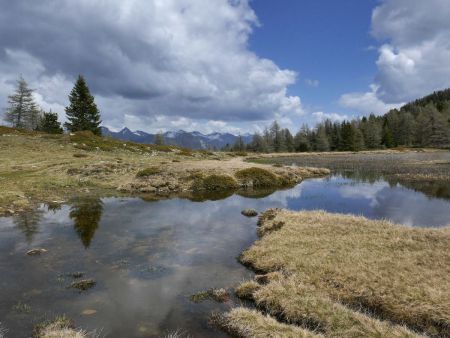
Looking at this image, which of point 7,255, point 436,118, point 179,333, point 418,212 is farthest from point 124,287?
point 436,118

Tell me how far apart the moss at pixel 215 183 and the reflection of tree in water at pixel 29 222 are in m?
17.4

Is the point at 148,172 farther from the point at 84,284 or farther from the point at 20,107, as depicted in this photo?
the point at 20,107

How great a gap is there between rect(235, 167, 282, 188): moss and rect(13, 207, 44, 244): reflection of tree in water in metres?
24.1

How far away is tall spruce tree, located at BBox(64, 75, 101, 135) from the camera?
91.6 metres

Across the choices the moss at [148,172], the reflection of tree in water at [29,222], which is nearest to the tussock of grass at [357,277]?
the reflection of tree in water at [29,222]

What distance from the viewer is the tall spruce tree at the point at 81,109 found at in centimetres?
9162

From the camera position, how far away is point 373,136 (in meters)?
156

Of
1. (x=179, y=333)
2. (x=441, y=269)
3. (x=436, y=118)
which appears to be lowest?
(x=179, y=333)

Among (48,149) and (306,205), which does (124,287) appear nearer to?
(306,205)

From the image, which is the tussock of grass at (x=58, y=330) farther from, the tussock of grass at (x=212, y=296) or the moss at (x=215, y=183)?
the moss at (x=215, y=183)

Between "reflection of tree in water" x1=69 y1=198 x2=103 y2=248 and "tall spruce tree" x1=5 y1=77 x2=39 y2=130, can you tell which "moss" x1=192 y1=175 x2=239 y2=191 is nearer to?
"reflection of tree in water" x1=69 y1=198 x2=103 y2=248

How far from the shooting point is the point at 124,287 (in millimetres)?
12945

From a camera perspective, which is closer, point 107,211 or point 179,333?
point 179,333

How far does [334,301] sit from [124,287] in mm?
7934
